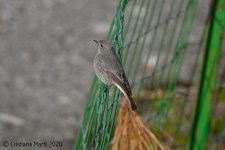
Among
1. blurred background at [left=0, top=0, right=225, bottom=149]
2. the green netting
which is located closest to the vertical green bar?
the green netting

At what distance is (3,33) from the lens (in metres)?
7.68

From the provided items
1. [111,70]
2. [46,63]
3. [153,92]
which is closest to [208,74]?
[111,70]

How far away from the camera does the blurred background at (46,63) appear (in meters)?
6.70

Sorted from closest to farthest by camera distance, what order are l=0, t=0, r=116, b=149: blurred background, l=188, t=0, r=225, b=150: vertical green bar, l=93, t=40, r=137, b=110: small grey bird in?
l=93, t=40, r=137, b=110: small grey bird
l=188, t=0, r=225, b=150: vertical green bar
l=0, t=0, r=116, b=149: blurred background

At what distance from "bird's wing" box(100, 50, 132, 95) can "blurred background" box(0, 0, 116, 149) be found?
2.14 m

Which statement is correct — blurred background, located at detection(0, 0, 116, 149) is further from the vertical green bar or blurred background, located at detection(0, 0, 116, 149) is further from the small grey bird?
the small grey bird

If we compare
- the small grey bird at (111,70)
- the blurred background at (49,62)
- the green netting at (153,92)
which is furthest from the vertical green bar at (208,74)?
the blurred background at (49,62)

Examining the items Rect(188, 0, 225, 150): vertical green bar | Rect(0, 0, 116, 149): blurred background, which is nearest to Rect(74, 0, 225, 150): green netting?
Rect(188, 0, 225, 150): vertical green bar

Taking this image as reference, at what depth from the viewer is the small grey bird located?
409 cm

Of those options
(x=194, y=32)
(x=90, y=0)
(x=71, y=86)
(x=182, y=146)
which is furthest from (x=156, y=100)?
(x=90, y=0)

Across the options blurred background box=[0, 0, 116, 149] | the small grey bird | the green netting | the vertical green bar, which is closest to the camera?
the green netting

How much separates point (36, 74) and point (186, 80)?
135 cm

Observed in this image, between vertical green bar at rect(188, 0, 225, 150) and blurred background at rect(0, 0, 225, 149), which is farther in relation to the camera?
blurred background at rect(0, 0, 225, 149)

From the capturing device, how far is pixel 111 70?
4.32 m
